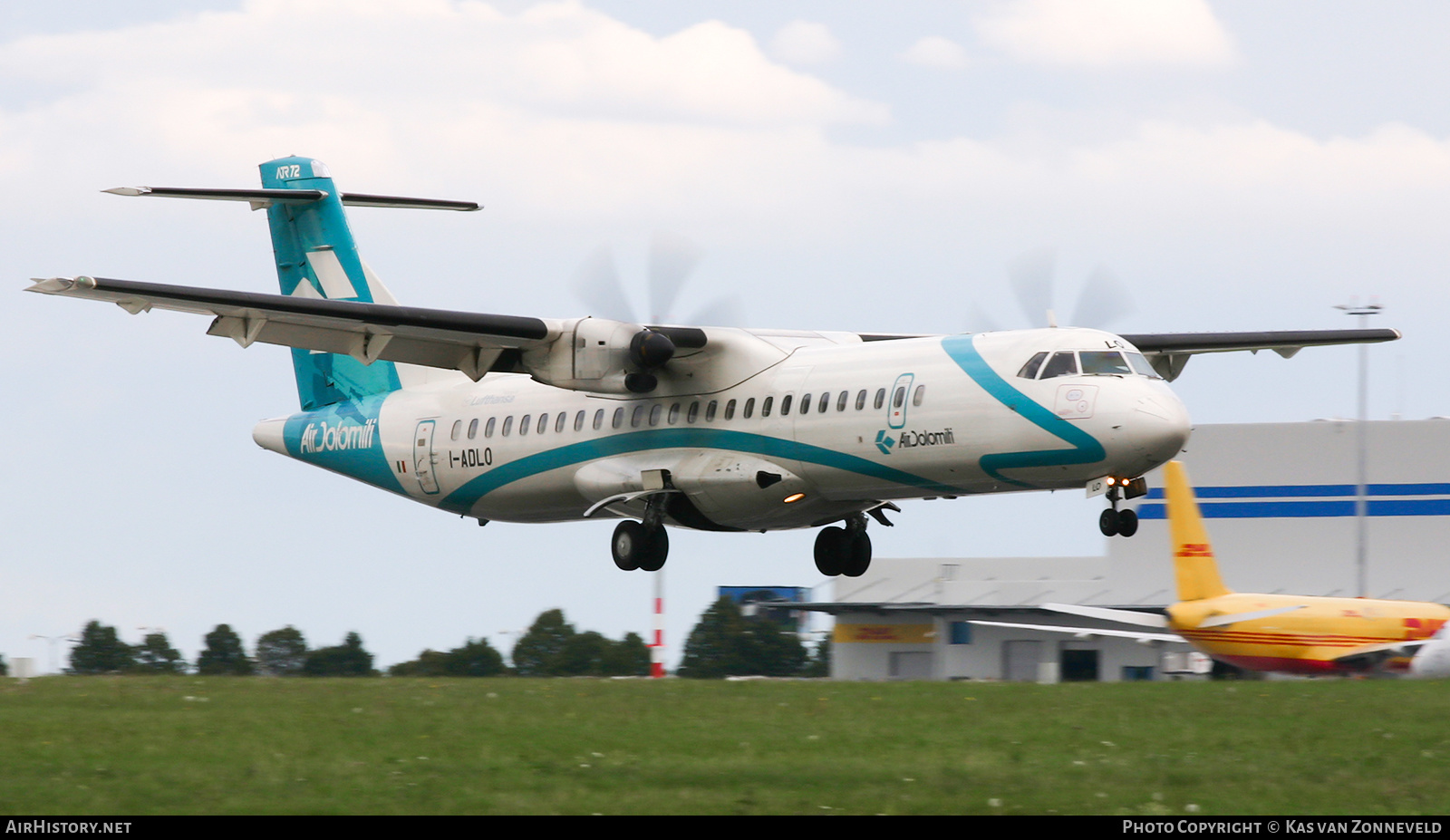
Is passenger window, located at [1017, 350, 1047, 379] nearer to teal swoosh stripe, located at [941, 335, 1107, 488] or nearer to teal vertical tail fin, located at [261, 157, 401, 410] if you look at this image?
teal swoosh stripe, located at [941, 335, 1107, 488]

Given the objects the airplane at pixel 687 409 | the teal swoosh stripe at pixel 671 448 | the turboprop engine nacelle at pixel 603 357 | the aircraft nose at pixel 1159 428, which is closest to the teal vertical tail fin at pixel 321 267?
the airplane at pixel 687 409

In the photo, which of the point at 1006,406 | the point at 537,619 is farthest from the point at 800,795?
the point at 537,619

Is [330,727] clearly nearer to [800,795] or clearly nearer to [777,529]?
[800,795]

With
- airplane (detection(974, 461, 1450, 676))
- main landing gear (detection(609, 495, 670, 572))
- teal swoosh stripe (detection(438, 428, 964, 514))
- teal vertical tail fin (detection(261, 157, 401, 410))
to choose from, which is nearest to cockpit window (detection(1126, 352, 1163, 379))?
teal swoosh stripe (detection(438, 428, 964, 514))

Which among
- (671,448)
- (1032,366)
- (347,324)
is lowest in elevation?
(671,448)

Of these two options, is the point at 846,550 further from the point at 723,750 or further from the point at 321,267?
the point at 321,267

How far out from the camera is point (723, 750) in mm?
13875

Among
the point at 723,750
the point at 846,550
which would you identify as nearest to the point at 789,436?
the point at 846,550

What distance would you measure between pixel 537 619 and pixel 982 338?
25.4 m

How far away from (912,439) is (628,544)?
4580 mm

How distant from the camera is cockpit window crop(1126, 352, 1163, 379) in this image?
59.4 ft

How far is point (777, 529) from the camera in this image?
22.0 metres

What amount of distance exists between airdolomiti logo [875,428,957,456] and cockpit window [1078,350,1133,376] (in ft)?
5.53

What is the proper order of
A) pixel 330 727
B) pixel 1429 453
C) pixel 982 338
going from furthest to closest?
pixel 1429 453
pixel 982 338
pixel 330 727
